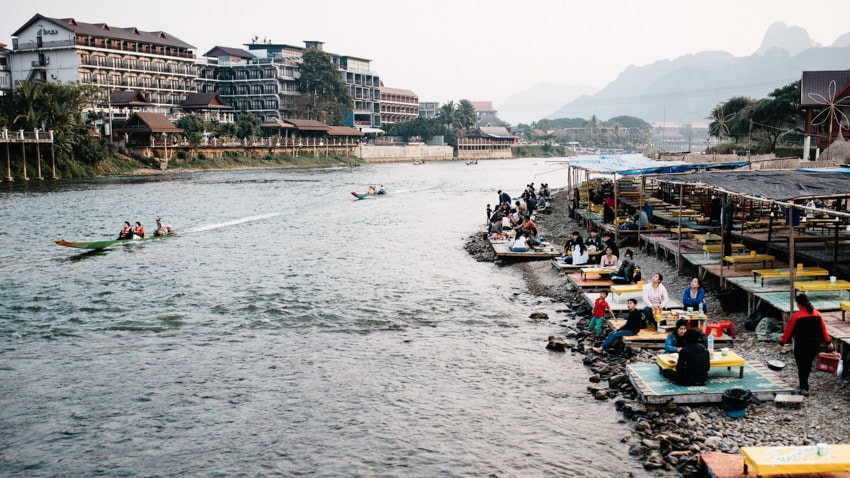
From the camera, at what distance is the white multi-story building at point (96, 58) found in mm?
97875

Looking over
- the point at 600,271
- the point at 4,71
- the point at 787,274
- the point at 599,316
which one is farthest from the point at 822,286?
the point at 4,71

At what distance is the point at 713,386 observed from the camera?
11859mm

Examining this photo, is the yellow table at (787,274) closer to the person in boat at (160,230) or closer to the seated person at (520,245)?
the seated person at (520,245)

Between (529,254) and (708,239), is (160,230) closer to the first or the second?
(529,254)

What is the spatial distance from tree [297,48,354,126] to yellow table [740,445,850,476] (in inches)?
5045

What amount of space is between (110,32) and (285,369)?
104 m

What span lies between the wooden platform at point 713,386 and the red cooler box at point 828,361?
707mm

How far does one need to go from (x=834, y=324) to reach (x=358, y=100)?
144069mm

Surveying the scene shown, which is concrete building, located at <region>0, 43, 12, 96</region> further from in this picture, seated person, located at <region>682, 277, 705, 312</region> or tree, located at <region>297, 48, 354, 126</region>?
seated person, located at <region>682, 277, 705, 312</region>

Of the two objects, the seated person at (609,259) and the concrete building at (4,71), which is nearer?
the seated person at (609,259)

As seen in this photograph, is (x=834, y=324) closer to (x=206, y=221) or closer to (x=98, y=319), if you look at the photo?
(x=98, y=319)

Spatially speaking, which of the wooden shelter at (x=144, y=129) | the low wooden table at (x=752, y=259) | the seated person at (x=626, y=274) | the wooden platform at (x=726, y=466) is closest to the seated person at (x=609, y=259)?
the seated person at (x=626, y=274)

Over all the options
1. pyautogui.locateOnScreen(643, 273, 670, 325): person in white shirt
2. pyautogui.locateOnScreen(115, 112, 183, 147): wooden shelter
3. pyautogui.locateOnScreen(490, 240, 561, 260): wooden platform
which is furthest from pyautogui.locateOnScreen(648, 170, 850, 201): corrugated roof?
pyautogui.locateOnScreen(115, 112, 183, 147): wooden shelter

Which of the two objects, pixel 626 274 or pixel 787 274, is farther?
pixel 626 274
